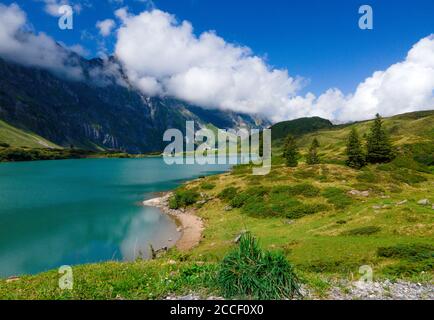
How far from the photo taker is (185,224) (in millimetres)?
53812

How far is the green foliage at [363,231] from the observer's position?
3038 cm

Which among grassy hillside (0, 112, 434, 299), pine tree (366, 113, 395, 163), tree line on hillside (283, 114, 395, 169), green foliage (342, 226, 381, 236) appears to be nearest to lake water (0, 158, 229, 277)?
grassy hillside (0, 112, 434, 299)

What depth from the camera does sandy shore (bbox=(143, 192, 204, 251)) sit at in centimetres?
4310

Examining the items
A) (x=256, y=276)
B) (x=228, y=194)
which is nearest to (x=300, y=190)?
(x=228, y=194)

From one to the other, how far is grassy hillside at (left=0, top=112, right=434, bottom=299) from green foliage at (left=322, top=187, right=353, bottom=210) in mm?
139

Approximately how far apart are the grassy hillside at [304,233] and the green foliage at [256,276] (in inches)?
33.0

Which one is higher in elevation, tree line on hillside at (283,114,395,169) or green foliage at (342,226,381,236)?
tree line on hillside at (283,114,395,169)

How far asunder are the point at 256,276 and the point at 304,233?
87.0ft

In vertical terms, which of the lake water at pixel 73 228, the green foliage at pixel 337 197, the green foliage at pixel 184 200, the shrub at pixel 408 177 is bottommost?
the lake water at pixel 73 228

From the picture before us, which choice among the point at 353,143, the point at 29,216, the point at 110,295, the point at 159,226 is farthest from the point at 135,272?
the point at 353,143

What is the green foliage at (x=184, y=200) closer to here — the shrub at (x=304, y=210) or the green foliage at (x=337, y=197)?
the shrub at (x=304, y=210)

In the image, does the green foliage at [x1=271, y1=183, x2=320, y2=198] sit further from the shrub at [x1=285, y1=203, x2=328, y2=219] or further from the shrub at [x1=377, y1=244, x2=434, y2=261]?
the shrub at [x1=377, y1=244, x2=434, y2=261]

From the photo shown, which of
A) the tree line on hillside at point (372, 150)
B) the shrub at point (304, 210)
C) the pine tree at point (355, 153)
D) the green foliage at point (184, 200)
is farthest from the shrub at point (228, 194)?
the pine tree at point (355, 153)

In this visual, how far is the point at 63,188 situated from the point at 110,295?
94.1m
